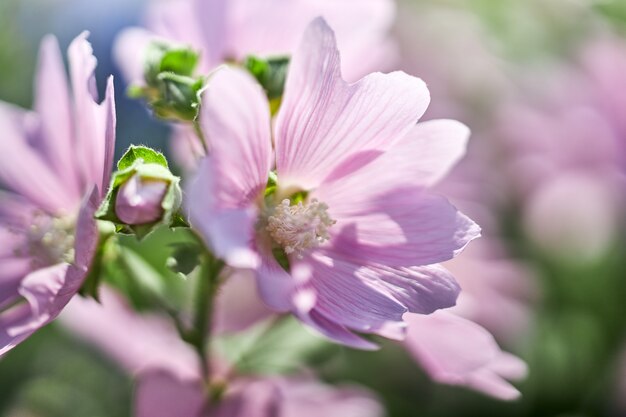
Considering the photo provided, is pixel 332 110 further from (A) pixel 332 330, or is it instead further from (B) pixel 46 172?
(B) pixel 46 172

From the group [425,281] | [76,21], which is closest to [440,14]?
[76,21]

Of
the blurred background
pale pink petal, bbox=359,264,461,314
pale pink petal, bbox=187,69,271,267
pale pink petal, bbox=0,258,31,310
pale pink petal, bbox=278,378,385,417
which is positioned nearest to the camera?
pale pink petal, bbox=187,69,271,267

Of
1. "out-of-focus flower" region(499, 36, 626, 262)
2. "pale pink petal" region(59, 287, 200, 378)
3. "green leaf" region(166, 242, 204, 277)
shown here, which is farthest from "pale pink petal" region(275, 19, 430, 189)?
"out-of-focus flower" region(499, 36, 626, 262)

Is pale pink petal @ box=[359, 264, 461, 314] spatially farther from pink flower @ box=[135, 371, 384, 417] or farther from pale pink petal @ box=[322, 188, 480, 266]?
pink flower @ box=[135, 371, 384, 417]

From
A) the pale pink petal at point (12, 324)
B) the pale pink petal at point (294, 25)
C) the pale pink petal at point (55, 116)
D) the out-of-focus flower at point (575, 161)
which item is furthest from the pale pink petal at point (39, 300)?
the out-of-focus flower at point (575, 161)

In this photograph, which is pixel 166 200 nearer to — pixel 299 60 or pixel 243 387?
pixel 299 60

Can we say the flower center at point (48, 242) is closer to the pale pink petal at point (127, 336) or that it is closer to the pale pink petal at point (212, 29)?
the pale pink petal at point (127, 336)
